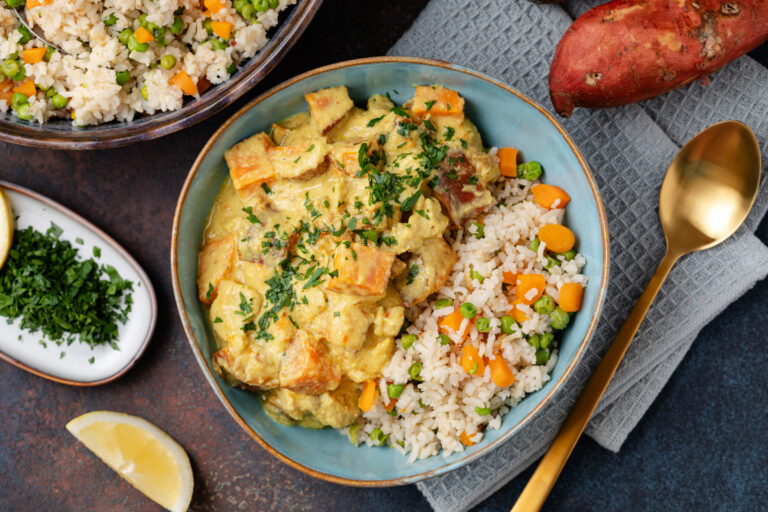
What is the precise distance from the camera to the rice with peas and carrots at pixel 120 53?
8.97 ft

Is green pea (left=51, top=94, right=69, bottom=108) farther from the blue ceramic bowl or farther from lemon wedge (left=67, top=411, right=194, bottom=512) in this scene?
lemon wedge (left=67, top=411, right=194, bottom=512)

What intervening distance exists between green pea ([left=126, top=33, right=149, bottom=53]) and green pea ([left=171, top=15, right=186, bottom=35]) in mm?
138


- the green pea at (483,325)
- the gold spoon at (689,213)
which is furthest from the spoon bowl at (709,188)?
the green pea at (483,325)

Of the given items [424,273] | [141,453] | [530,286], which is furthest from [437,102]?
[141,453]

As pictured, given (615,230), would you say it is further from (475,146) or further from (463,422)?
(463,422)

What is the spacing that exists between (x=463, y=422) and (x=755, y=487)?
166cm

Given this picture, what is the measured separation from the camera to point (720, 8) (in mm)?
2689

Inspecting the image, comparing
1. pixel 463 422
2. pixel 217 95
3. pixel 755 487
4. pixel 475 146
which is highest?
pixel 217 95

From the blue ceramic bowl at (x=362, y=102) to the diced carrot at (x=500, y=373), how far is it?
15 centimetres

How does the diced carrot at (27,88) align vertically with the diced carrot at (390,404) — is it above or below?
above

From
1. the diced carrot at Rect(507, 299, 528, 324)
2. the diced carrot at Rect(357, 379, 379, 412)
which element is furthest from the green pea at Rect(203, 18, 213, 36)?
the diced carrot at Rect(507, 299, 528, 324)

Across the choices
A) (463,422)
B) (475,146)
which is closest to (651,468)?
(463,422)

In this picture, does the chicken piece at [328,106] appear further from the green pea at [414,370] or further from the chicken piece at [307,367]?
the green pea at [414,370]

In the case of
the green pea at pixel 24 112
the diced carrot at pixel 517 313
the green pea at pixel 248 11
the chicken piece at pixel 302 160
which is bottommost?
the diced carrot at pixel 517 313
